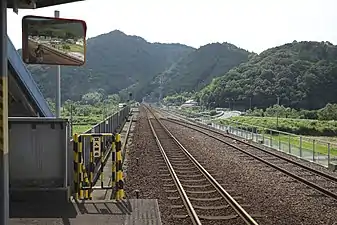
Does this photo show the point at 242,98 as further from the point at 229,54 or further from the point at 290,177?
the point at 229,54

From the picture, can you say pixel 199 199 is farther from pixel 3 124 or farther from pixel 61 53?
pixel 3 124

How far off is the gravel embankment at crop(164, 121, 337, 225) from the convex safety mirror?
4459 mm

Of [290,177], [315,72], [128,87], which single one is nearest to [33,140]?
[290,177]

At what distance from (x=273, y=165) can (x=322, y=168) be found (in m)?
1.88

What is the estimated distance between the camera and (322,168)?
55.1ft

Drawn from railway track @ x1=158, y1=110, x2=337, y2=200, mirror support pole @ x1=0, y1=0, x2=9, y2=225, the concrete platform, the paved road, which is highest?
the paved road

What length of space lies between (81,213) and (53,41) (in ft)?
9.29

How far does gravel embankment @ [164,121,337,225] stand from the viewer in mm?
9070

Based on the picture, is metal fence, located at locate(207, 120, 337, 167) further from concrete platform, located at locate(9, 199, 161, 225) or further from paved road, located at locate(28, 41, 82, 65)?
paved road, located at locate(28, 41, 82, 65)

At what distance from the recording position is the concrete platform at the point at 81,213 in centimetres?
709

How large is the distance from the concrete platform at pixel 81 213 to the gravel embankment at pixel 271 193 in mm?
2295

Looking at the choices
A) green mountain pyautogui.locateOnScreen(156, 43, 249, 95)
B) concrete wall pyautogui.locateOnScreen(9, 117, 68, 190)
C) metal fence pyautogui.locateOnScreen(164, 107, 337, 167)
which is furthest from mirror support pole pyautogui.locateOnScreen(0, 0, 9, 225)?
green mountain pyautogui.locateOnScreen(156, 43, 249, 95)

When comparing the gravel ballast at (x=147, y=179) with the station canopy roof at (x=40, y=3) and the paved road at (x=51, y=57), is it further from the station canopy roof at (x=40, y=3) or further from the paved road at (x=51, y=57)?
the station canopy roof at (x=40, y=3)

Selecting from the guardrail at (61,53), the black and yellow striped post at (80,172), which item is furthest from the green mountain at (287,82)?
the guardrail at (61,53)
